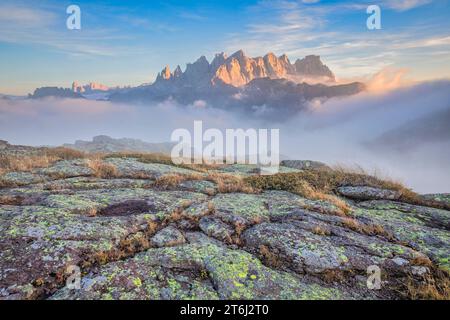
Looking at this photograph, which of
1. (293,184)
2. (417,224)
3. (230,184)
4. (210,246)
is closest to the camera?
(210,246)

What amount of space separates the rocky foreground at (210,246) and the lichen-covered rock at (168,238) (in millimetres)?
31

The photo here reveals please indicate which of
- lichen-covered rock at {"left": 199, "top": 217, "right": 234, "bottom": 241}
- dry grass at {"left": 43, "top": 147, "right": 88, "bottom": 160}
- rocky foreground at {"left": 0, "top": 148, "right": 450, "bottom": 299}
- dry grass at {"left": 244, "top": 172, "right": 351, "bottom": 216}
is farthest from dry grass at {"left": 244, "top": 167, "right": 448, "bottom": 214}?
dry grass at {"left": 43, "top": 147, "right": 88, "bottom": 160}

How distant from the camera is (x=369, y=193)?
1467 centimetres

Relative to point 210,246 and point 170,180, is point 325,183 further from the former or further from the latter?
point 210,246

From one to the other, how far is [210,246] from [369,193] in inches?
392

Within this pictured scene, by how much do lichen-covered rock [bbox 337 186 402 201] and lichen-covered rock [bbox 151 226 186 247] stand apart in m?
9.72

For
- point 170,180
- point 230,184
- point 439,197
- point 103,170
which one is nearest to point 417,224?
point 439,197

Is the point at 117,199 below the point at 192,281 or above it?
above

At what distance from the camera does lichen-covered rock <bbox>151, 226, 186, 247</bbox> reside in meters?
8.45

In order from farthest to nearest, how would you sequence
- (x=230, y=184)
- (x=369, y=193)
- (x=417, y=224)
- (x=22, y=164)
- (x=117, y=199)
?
(x=22, y=164) < (x=230, y=184) < (x=369, y=193) < (x=117, y=199) < (x=417, y=224)

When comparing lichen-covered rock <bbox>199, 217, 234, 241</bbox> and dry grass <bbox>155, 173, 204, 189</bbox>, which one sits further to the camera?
dry grass <bbox>155, 173, 204, 189</bbox>

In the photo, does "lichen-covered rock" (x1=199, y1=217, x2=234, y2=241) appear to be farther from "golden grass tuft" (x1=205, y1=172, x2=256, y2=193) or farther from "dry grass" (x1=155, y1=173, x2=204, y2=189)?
"dry grass" (x1=155, y1=173, x2=204, y2=189)

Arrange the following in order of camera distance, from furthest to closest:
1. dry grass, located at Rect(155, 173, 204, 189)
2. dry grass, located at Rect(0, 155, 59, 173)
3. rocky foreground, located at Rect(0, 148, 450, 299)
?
dry grass, located at Rect(0, 155, 59, 173), dry grass, located at Rect(155, 173, 204, 189), rocky foreground, located at Rect(0, 148, 450, 299)

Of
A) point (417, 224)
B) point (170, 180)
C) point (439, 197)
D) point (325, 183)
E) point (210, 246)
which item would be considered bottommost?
point (439, 197)
